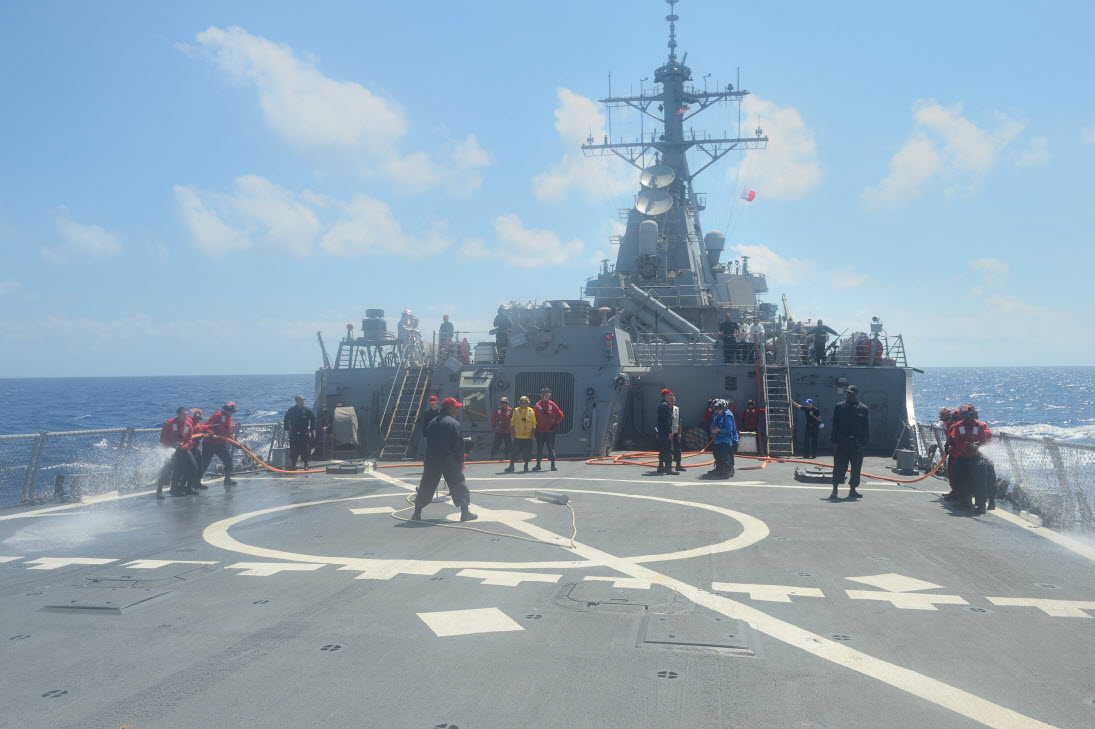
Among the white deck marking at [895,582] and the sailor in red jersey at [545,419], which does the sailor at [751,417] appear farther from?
the white deck marking at [895,582]

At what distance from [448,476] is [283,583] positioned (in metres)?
3.24

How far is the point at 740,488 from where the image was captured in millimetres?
12516

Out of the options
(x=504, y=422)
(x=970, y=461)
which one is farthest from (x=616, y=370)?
(x=970, y=461)

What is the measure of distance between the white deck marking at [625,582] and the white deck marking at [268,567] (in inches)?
106

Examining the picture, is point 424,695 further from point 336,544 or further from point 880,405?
point 880,405

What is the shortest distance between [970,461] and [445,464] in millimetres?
7578

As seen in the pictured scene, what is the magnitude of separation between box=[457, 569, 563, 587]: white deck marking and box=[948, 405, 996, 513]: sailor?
707 centimetres

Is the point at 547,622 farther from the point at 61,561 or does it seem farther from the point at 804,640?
the point at 61,561

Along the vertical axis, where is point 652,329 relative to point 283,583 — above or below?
above

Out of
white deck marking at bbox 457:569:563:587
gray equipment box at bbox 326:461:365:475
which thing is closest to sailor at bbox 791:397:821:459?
gray equipment box at bbox 326:461:365:475

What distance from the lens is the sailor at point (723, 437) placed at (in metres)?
13.7

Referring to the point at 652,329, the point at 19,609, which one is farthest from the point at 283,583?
the point at 652,329

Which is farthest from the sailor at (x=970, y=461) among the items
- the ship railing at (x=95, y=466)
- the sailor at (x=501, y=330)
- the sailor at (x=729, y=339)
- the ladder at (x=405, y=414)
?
the ship railing at (x=95, y=466)

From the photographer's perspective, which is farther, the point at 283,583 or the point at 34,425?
the point at 34,425
